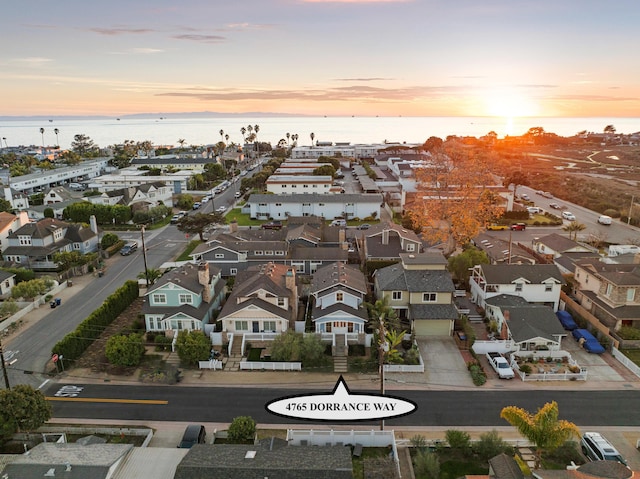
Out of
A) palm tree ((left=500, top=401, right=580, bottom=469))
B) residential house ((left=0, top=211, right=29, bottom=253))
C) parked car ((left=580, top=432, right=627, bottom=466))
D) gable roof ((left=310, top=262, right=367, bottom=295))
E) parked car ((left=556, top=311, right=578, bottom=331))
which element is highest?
residential house ((left=0, top=211, right=29, bottom=253))

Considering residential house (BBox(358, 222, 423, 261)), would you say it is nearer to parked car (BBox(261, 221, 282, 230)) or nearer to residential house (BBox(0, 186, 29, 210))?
parked car (BBox(261, 221, 282, 230))

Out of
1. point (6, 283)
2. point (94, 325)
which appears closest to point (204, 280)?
point (94, 325)

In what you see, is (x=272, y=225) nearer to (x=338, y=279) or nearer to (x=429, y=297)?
(x=338, y=279)

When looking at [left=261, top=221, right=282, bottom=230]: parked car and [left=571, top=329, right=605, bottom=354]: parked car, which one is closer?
[left=571, top=329, right=605, bottom=354]: parked car

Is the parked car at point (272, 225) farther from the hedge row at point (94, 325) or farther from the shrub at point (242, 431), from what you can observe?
the shrub at point (242, 431)

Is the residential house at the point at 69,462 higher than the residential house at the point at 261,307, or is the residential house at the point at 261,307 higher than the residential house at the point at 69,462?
the residential house at the point at 261,307

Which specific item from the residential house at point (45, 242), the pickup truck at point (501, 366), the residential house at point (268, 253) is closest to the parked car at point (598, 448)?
the pickup truck at point (501, 366)

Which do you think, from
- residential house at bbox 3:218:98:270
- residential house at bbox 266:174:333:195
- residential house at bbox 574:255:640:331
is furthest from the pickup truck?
residential house at bbox 266:174:333:195
